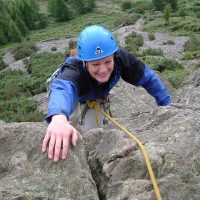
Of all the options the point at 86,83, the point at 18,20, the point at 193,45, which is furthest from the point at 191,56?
the point at 18,20

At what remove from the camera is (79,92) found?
206 inches

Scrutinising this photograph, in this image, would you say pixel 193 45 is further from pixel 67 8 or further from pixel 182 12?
pixel 67 8

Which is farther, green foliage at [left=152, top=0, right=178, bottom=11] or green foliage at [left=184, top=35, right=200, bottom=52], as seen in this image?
Result: green foliage at [left=152, top=0, right=178, bottom=11]

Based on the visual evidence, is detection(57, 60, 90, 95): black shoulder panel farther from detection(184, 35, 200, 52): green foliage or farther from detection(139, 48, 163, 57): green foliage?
detection(184, 35, 200, 52): green foliage

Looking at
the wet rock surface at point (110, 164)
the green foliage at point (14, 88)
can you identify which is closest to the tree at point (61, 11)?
the green foliage at point (14, 88)

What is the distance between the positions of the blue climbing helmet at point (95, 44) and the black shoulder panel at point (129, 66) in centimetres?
37

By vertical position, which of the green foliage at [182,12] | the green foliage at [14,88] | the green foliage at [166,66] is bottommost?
the green foliage at [182,12]

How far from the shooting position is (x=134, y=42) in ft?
189

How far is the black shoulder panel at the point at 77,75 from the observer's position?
4.96 meters

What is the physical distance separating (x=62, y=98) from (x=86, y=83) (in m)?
0.79

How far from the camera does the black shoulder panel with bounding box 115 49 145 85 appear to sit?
18.3 ft

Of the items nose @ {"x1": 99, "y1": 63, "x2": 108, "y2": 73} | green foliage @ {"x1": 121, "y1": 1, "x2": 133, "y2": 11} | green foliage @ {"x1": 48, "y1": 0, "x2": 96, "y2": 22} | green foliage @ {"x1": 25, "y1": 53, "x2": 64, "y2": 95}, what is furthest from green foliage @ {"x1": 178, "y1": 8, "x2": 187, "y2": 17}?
nose @ {"x1": 99, "y1": 63, "x2": 108, "y2": 73}

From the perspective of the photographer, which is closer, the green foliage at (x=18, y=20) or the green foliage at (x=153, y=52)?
the green foliage at (x=153, y=52)

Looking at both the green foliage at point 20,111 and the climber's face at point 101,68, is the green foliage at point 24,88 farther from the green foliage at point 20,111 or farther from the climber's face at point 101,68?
the climber's face at point 101,68
